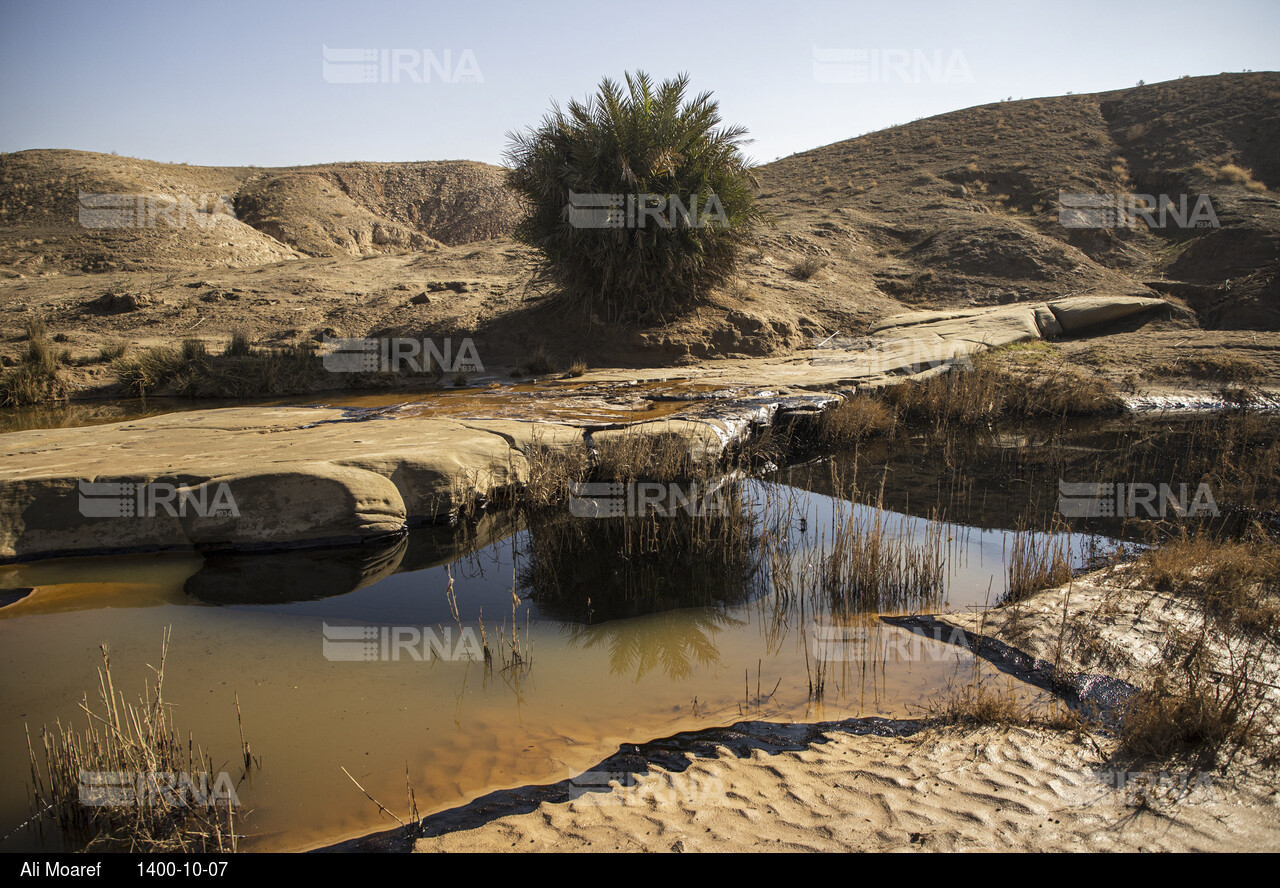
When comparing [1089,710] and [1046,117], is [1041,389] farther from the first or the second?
[1046,117]

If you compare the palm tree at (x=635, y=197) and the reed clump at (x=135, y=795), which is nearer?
the reed clump at (x=135, y=795)

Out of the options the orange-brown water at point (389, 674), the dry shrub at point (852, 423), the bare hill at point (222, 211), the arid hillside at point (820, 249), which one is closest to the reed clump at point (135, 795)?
the orange-brown water at point (389, 674)

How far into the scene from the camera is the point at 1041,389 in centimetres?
916

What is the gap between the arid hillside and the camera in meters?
12.0

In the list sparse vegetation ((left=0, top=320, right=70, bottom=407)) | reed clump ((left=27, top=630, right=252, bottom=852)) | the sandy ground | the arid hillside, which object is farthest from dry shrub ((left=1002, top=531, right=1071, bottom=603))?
sparse vegetation ((left=0, top=320, right=70, bottom=407))

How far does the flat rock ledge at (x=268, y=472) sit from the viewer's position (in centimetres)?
514

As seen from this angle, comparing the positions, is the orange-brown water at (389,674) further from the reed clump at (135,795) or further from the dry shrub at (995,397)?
the dry shrub at (995,397)

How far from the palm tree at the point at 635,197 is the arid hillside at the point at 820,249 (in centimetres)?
63

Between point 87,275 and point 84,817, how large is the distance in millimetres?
18703

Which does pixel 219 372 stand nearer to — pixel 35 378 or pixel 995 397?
pixel 35 378

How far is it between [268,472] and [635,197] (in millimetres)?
7170

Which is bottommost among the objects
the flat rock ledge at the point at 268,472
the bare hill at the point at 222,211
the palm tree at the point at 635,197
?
the flat rock ledge at the point at 268,472

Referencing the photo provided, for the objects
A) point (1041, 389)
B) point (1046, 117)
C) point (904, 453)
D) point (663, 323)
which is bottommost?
point (904, 453)
